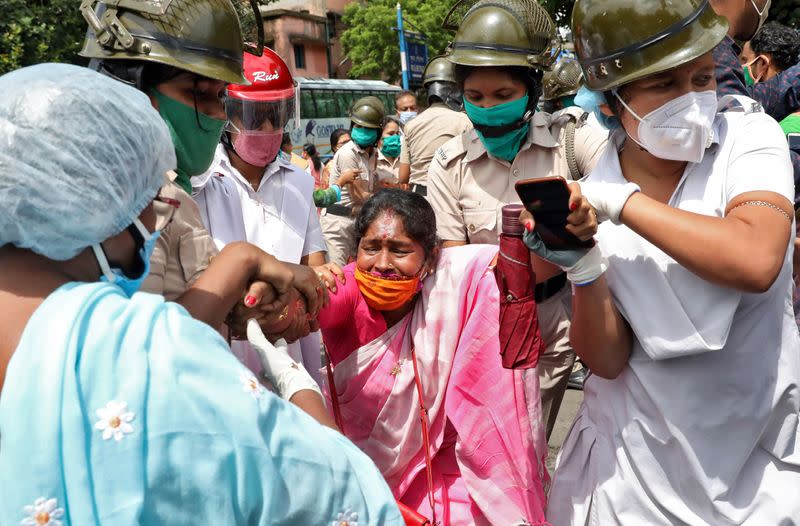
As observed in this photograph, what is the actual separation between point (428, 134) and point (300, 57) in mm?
35206

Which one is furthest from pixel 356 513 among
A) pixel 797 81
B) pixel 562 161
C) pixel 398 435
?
pixel 797 81

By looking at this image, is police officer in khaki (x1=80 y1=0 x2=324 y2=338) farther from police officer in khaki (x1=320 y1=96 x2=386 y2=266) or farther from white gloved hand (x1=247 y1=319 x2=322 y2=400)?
police officer in khaki (x1=320 y1=96 x2=386 y2=266)

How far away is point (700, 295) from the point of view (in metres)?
1.71

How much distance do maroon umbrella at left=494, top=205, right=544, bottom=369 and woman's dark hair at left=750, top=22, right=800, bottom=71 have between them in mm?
3329

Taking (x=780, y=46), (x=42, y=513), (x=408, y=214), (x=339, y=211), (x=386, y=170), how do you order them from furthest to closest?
(x=386, y=170) < (x=339, y=211) < (x=780, y=46) < (x=408, y=214) < (x=42, y=513)

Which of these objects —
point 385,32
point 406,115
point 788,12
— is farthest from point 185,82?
point 385,32

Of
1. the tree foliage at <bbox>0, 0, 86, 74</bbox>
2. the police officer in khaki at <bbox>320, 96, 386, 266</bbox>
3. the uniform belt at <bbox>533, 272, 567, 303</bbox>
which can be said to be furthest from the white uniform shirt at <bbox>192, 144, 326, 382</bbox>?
the tree foliage at <bbox>0, 0, 86, 74</bbox>

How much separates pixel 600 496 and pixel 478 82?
1.82 meters

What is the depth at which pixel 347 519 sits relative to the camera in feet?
4.31

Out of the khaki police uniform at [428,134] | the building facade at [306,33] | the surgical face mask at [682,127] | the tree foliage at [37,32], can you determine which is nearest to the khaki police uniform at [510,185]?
the surgical face mask at [682,127]

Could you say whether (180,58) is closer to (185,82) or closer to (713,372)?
(185,82)

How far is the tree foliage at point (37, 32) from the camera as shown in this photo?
12.6 meters

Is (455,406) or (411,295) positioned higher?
(411,295)

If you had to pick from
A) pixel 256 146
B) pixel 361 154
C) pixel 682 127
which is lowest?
pixel 361 154
